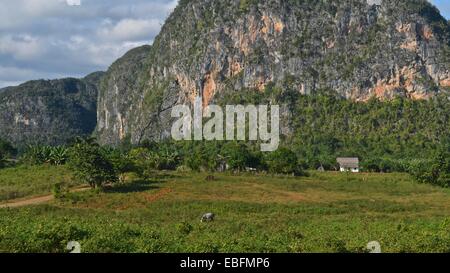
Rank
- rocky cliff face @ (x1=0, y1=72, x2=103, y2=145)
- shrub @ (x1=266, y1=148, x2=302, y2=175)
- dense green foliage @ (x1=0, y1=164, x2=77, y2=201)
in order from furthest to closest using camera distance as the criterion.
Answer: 1. rocky cliff face @ (x1=0, y1=72, x2=103, y2=145)
2. shrub @ (x1=266, y1=148, x2=302, y2=175)
3. dense green foliage @ (x1=0, y1=164, x2=77, y2=201)

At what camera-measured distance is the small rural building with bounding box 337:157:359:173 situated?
77.7m

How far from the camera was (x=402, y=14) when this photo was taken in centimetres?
11869

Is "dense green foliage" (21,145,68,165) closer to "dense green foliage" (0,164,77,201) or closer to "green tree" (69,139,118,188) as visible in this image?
"dense green foliage" (0,164,77,201)

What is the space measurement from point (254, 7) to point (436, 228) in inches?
4441

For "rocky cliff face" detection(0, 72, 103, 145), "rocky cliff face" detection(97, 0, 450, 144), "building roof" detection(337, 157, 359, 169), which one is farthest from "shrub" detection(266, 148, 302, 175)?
"rocky cliff face" detection(0, 72, 103, 145)

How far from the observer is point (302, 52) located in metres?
122

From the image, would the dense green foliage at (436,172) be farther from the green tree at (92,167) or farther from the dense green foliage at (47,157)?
the dense green foliage at (47,157)

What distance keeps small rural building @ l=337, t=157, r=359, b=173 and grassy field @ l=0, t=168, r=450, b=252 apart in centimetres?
1407

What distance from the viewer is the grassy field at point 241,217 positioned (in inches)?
543

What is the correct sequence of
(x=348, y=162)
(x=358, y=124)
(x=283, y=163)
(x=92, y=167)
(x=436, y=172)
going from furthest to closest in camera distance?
(x=358, y=124) < (x=348, y=162) < (x=283, y=163) < (x=436, y=172) < (x=92, y=167)

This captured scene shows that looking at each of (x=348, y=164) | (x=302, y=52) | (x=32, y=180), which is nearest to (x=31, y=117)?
(x=302, y=52)

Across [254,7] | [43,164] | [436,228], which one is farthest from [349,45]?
[436,228]

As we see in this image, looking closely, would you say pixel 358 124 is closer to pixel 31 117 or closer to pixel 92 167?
pixel 92 167

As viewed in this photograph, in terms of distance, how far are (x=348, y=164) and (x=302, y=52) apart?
160 ft
